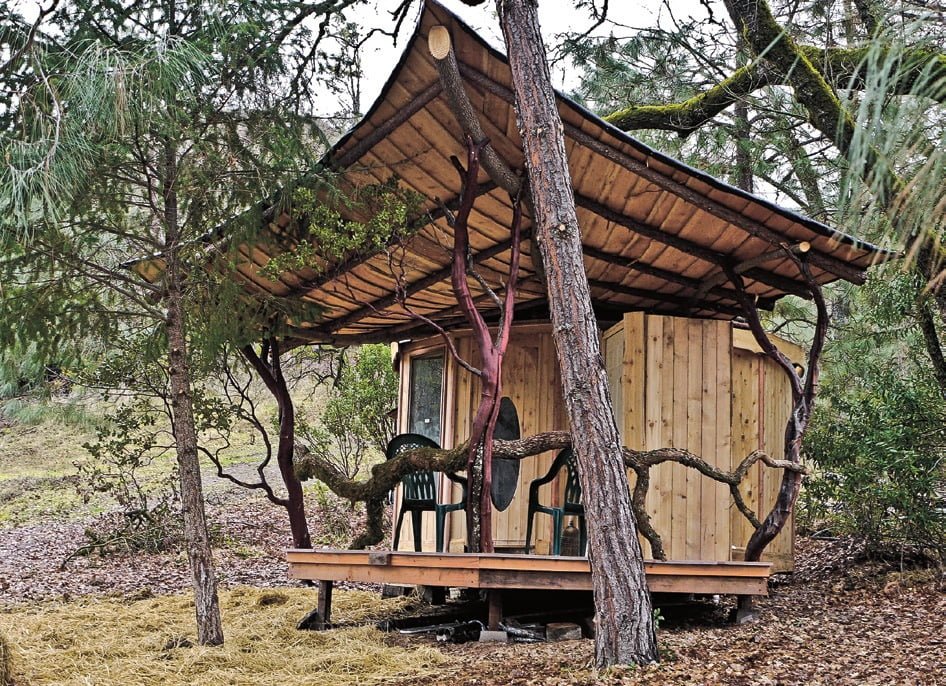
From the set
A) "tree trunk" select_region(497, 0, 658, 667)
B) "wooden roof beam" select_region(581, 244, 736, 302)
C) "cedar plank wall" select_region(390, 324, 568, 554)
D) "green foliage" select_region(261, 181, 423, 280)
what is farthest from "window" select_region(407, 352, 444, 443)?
"tree trunk" select_region(497, 0, 658, 667)

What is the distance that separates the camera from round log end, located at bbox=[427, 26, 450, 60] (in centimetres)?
414

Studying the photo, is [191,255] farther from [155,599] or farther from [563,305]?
[155,599]

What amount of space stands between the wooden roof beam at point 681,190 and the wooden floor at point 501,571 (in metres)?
2.07

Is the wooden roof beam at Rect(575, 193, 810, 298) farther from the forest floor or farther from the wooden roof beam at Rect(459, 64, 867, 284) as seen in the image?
the forest floor

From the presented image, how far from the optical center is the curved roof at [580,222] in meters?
4.70

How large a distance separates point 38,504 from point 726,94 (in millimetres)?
11508

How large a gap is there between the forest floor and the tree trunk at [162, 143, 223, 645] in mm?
249

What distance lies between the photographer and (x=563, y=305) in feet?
13.3

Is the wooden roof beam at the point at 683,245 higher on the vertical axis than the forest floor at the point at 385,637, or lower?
higher

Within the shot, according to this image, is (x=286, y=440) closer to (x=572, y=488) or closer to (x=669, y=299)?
(x=572, y=488)

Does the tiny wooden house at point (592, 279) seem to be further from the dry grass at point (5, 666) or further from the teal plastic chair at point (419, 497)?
the dry grass at point (5, 666)

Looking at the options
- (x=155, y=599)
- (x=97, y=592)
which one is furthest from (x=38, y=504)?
(x=155, y=599)

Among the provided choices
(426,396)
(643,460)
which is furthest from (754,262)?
(426,396)

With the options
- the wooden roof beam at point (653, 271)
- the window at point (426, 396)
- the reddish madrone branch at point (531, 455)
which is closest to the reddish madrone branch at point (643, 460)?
the reddish madrone branch at point (531, 455)
